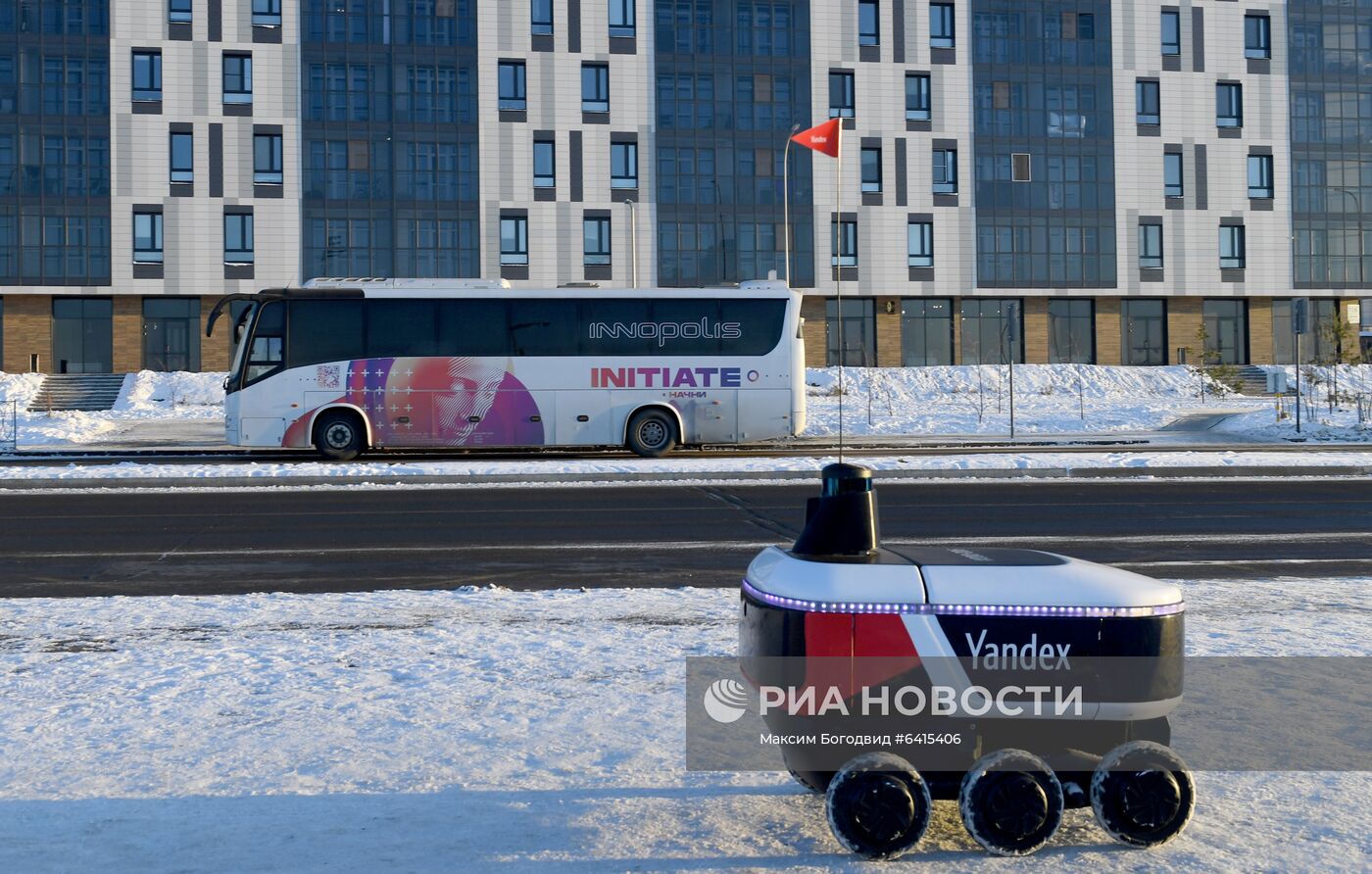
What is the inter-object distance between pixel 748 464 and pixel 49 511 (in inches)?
466

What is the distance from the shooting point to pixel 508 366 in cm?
2869

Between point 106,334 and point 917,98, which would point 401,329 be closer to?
point 106,334

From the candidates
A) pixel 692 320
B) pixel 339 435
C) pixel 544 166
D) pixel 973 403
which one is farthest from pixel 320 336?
pixel 544 166

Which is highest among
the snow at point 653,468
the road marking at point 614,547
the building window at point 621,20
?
the building window at point 621,20

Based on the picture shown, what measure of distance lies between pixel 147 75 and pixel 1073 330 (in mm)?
41632

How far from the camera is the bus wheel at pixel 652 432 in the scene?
95.2 feet

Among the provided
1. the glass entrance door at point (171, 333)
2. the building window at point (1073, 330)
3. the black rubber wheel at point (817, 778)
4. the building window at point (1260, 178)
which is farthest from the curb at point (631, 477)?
the building window at point (1260, 178)

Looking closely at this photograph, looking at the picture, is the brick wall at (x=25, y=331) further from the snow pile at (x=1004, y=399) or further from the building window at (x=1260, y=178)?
the building window at (x=1260, y=178)

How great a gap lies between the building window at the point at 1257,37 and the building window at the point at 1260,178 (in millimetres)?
4703

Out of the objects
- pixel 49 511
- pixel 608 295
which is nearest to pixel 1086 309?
pixel 608 295

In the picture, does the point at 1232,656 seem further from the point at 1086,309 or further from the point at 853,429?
the point at 1086,309

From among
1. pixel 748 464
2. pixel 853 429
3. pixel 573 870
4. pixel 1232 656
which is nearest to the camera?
pixel 573 870

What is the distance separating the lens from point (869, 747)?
14.2 feet

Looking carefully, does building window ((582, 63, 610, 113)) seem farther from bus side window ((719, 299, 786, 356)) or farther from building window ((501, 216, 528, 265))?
bus side window ((719, 299, 786, 356))
